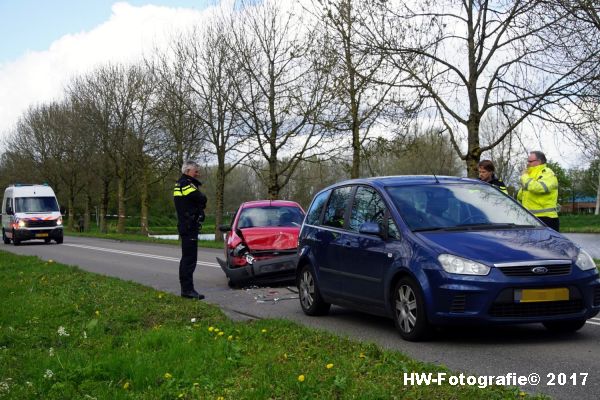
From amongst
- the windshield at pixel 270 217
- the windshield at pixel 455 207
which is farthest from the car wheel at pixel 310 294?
the windshield at pixel 270 217

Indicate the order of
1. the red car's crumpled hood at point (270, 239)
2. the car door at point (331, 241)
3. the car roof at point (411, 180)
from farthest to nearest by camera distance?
the red car's crumpled hood at point (270, 239) → the car door at point (331, 241) → the car roof at point (411, 180)

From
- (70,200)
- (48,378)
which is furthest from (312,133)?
(70,200)

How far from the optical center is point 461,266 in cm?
696

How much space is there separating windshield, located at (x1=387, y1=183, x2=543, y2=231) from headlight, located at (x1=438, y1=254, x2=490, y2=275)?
726 mm

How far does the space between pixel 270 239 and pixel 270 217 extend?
3.72 feet

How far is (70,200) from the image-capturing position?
203 ft

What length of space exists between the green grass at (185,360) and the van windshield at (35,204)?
80.7ft

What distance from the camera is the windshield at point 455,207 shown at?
310 inches

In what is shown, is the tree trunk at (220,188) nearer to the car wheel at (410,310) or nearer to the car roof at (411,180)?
the car roof at (411,180)

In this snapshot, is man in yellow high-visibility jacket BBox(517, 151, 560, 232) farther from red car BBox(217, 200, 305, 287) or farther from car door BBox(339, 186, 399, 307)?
red car BBox(217, 200, 305, 287)

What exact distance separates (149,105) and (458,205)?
38449 millimetres

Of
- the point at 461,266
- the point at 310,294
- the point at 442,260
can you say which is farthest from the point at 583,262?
the point at 310,294

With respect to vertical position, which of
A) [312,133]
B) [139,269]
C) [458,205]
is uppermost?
[312,133]

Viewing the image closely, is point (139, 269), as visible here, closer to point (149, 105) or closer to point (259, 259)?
point (259, 259)
